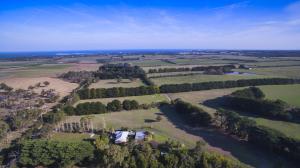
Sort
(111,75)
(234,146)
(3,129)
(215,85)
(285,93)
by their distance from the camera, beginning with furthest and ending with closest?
1. (111,75)
2. (215,85)
3. (285,93)
4. (3,129)
5. (234,146)

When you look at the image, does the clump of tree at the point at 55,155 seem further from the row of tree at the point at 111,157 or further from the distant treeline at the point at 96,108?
the distant treeline at the point at 96,108

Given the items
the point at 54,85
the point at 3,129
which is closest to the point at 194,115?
the point at 3,129

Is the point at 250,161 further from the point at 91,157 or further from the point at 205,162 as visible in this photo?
the point at 91,157

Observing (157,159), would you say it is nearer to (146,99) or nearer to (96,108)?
(96,108)

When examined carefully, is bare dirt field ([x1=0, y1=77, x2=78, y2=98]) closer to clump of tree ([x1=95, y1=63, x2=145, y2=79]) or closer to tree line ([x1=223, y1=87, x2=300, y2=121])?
clump of tree ([x1=95, y1=63, x2=145, y2=79])

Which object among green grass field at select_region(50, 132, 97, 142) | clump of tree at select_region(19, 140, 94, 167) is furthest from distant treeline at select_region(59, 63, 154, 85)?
clump of tree at select_region(19, 140, 94, 167)

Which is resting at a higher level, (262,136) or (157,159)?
(262,136)
